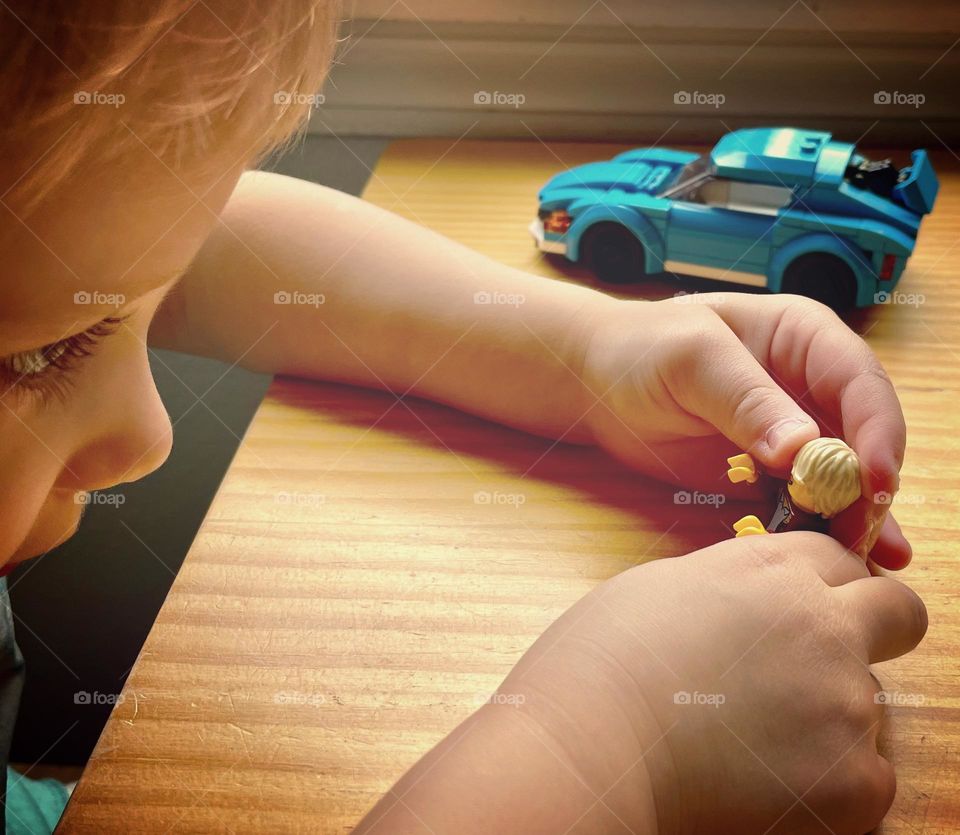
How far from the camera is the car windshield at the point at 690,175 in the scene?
0.79m

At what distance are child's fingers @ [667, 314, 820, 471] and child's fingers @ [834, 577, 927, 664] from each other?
0.27 ft

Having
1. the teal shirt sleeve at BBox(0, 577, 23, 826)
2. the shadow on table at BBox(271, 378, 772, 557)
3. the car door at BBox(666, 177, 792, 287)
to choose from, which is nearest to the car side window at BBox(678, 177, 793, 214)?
the car door at BBox(666, 177, 792, 287)

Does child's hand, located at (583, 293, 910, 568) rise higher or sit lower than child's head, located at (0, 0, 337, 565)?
lower

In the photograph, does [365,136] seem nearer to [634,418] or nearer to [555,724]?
[634,418]

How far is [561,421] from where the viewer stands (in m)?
0.65

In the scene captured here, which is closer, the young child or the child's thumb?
the young child

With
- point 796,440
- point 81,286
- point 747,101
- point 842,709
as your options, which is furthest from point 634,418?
point 747,101

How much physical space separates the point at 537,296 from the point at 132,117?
0.39 m

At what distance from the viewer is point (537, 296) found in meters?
0.71

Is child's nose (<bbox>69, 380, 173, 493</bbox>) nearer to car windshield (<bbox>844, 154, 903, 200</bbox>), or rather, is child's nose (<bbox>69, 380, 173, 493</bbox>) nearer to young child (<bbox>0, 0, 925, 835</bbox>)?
young child (<bbox>0, 0, 925, 835</bbox>)

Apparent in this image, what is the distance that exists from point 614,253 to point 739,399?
0.92ft

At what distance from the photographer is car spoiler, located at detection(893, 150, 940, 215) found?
0.76 meters

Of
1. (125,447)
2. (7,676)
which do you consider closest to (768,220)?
(125,447)

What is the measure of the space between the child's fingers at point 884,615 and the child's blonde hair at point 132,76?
362 millimetres
